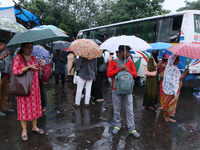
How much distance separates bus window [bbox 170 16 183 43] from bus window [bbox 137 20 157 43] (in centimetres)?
106

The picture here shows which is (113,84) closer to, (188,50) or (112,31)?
(188,50)

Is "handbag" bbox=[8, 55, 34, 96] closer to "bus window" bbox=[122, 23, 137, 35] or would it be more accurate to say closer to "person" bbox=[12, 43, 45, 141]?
"person" bbox=[12, 43, 45, 141]

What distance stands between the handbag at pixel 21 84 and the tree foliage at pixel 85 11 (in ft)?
45.5

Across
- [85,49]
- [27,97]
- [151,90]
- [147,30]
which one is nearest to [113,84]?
[85,49]

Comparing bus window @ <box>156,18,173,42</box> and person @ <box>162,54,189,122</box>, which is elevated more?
bus window @ <box>156,18,173,42</box>

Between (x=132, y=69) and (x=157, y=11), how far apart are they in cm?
1399

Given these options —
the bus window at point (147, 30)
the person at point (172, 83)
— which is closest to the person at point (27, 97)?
the person at point (172, 83)

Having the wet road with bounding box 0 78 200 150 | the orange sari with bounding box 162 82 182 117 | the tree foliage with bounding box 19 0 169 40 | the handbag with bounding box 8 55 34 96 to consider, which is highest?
the tree foliage with bounding box 19 0 169 40

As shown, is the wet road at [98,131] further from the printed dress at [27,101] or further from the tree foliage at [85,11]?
the tree foliage at [85,11]

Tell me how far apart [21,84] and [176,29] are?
6.45m

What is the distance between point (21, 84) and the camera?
289 cm

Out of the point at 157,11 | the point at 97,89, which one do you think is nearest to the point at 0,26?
the point at 97,89

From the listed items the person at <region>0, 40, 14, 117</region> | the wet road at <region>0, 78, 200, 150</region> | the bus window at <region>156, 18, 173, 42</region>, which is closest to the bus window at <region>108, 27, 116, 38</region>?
the bus window at <region>156, 18, 173, 42</region>

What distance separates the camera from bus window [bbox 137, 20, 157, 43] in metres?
8.00
